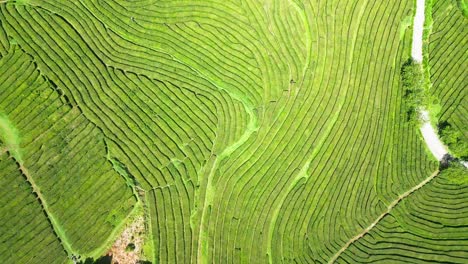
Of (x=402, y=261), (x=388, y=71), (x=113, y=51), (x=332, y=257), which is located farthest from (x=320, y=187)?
(x=113, y=51)

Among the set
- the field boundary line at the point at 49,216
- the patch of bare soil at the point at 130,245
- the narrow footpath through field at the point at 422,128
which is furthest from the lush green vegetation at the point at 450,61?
the field boundary line at the point at 49,216

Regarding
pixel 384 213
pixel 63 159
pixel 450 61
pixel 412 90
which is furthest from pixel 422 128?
pixel 63 159

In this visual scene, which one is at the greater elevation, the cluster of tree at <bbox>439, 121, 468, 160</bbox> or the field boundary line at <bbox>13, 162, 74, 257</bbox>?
the cluster of tree at <bbox>439, 121, 468, 160</bbox>

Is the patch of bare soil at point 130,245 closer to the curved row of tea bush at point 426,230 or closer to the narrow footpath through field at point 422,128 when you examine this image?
the curved row of tea bush at point 426,230

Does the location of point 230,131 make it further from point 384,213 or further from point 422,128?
point 422,128

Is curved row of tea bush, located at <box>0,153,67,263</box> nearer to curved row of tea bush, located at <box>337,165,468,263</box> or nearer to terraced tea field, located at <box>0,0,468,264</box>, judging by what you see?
terraced tea field, located at <box>0,0,468,264</box>

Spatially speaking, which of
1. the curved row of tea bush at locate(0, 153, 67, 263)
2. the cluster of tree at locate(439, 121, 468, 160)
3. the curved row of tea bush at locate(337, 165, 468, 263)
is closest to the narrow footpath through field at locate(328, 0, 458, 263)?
the curved row of tea bush at locate(337, 165, 468, 263)
